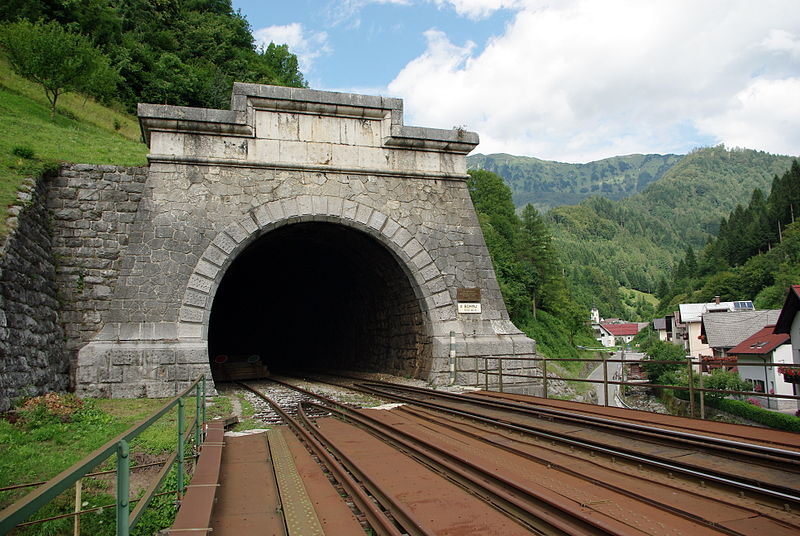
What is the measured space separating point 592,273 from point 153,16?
125 meters

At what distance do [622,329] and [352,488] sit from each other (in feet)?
409

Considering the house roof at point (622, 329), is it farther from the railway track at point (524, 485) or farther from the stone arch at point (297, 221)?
the railway track at point (524, 485)

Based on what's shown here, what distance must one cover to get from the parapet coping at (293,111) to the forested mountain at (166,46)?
10879 mm

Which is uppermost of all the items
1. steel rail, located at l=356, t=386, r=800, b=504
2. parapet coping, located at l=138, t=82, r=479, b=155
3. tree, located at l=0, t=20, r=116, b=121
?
tree, located at l=0, t=20, r=116, b=121

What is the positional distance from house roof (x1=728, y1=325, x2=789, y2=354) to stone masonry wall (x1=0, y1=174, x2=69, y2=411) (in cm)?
3144

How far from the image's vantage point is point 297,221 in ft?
41.4

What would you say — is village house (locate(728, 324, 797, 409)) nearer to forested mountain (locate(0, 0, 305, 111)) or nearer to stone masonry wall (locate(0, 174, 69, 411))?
stone masonry wall (locate(0, 174, 69, 411))

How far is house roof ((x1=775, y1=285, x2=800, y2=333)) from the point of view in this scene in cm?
2363

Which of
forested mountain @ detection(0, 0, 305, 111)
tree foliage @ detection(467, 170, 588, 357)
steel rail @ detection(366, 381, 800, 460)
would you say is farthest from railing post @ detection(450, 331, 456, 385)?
tree foliage @ detection(467, 170, 588, 357)

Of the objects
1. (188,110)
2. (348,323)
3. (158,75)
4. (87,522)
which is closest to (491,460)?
(87,522)

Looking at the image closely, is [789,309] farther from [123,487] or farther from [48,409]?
[123,487]

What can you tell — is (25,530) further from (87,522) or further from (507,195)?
(507,195)

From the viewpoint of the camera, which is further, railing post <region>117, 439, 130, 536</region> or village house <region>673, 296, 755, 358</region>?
village house <region>673, 296, 755, 358</region>

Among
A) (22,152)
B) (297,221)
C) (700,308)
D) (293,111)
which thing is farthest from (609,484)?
(700,308)
